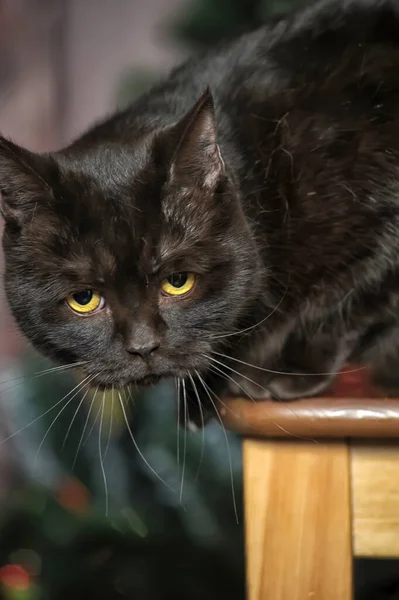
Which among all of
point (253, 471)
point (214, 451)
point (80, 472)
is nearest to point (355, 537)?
point (253, 471)

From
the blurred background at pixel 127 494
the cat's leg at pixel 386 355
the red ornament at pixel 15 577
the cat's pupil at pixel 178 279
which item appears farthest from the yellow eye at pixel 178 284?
the red ornament at pixel 15 577

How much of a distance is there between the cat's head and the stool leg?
5.6 inches

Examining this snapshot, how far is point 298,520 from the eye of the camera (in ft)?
1.98

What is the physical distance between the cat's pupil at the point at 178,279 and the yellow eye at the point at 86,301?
68 mm

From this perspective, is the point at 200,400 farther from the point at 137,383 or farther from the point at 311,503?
the point at 311,503

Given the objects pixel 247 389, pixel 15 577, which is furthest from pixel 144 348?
pixel 15 577

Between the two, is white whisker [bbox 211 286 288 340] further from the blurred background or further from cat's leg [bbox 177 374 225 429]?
the blurred background

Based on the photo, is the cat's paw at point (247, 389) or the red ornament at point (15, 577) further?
the red ornament at point (15, 577)

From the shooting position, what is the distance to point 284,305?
800 mm

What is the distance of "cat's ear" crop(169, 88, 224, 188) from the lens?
646 millimetres

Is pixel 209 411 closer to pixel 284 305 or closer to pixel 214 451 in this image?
pixel 284 305

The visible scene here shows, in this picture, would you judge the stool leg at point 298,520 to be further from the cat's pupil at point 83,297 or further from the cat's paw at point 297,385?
the cat's pupil at point 83,297

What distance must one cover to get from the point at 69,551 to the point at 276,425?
0.65 metres

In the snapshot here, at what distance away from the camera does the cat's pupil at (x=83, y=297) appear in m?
0.70
